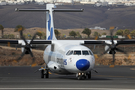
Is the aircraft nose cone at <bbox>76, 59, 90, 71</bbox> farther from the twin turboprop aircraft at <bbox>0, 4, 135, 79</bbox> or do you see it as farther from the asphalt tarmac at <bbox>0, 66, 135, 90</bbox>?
the asphalt tarmac at <bbox>0, 66, 135, 90</bbox>

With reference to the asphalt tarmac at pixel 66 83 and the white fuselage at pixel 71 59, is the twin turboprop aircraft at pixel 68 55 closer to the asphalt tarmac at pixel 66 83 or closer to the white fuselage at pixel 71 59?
the white fuselage at pixel 71 59

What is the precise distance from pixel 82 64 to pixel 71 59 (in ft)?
4.70

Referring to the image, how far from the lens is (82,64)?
21781 mm

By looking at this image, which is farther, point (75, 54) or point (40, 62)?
point (40, 62)

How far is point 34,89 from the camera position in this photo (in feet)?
53.0

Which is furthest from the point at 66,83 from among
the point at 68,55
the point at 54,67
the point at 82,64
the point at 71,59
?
the point at 54,67

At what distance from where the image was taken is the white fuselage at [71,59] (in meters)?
22.1

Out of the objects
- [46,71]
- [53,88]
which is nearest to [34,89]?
[53,88]

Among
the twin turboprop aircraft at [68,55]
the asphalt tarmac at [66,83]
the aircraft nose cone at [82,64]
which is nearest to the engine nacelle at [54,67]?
the twin turboprop aircraft at [68,55]

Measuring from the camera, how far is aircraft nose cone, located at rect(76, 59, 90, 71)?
21.8m

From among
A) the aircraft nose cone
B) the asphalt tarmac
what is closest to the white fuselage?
the aircraft nose cone

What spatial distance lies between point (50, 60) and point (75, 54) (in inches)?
271

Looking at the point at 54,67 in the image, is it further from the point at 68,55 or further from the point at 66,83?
the point at 66,83

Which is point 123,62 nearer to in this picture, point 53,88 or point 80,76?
point 80,76
